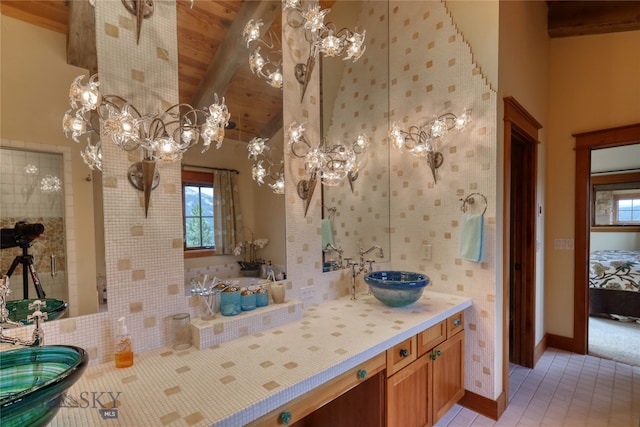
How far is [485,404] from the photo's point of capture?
2070mm

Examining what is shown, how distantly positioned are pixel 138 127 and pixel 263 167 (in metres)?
0.68

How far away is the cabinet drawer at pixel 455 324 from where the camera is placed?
1942 mm

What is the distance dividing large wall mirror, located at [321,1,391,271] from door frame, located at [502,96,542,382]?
2.87 ft

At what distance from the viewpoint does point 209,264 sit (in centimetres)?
→ 154

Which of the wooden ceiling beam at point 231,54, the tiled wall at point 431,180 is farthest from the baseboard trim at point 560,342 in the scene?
the wooden ceiling beam at point 231,54

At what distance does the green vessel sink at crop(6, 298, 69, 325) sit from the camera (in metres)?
1.04

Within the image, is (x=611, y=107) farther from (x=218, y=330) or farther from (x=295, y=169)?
(x=218, y=330)

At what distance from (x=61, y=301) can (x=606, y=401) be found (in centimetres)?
345

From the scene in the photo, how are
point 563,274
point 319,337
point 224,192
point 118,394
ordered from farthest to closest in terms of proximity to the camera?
point 563,274, point 224,192, point 319,337, point 118,394

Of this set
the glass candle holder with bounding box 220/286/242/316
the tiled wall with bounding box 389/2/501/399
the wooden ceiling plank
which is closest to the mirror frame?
the wooden ceiling plank

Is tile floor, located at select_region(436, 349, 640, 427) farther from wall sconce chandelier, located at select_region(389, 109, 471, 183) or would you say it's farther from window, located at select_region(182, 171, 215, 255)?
window, located at select_region(182, 171, 215, 255)

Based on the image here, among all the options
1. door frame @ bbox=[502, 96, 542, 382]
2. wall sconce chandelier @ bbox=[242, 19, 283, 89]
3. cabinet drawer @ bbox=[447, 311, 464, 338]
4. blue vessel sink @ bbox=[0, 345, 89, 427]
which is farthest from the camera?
door frame @ bbox=[502, 96, 542, 382]

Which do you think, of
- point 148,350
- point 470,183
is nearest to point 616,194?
point 470,183

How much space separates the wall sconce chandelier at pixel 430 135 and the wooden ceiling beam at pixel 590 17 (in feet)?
6.65
